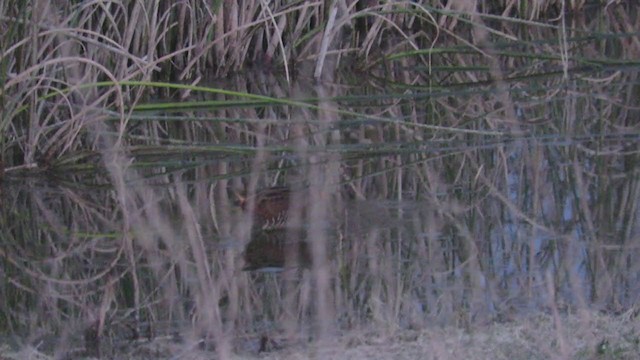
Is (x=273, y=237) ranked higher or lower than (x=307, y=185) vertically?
lower

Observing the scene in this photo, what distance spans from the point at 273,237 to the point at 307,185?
0.47 m

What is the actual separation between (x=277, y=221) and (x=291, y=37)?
7.90ft

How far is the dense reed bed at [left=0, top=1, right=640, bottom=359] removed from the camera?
2896 mm

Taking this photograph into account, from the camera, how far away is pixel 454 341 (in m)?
2.67

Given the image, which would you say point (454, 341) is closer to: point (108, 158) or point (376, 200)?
point (376, 200)

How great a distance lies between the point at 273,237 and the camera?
3590 mm

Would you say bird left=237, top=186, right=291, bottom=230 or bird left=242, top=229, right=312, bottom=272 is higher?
bird left=237, top=186, right=291, bottom=230

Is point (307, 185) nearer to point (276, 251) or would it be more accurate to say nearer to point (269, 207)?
point (269, 207)

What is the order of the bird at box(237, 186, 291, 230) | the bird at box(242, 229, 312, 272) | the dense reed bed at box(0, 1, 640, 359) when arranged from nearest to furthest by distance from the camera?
the dense reed bed at box(0, 1, 640, 359), the bird at box(242, 229, 312, 272), the bird at box(237, 186, 291, 230)

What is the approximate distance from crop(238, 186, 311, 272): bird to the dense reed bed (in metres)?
0.04

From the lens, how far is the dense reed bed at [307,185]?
2896 mm

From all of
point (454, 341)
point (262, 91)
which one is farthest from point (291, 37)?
point (454, 341)

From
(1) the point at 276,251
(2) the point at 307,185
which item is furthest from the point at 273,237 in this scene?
(2) the point at 307,185

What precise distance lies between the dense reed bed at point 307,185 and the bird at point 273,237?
0.12 feet
